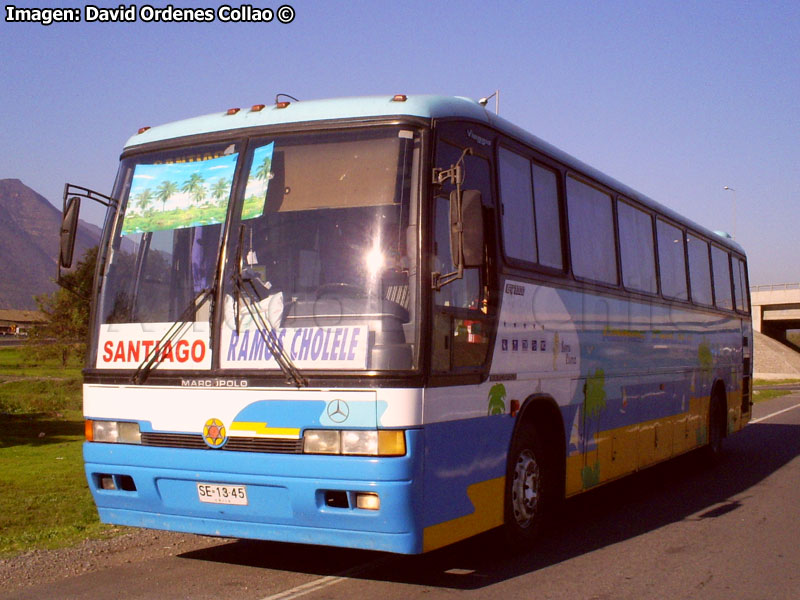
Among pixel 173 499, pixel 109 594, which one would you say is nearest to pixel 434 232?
pixel 173 499

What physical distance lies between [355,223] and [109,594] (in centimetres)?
299

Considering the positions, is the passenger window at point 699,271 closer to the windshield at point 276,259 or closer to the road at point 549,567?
the road at point 549,567

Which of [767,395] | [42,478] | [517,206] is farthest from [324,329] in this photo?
[767,395]

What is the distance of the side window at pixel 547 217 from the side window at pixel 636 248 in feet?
6.52

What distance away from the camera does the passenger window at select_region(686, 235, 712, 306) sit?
13.4m

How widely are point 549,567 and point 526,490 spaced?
73cm

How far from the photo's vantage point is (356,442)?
5.94 meters

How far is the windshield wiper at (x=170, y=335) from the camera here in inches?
258

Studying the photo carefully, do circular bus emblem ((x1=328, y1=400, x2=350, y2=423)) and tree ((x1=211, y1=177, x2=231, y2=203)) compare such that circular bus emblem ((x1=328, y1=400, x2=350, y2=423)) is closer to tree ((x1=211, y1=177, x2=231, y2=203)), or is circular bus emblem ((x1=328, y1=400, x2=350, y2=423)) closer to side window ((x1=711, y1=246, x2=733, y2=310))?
tree ((x1=211, y1=177, x2=231, y2=203))

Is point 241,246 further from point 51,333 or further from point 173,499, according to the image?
point 51,333

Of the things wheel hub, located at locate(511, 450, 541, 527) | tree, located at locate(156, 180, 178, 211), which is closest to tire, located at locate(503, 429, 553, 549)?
wheel hub, located at locate(511, 450, 541, 527)

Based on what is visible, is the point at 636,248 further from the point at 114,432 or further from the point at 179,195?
the point at 114,432

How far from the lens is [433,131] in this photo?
6.44 metres

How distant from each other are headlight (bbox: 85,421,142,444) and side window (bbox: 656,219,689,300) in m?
7.35
